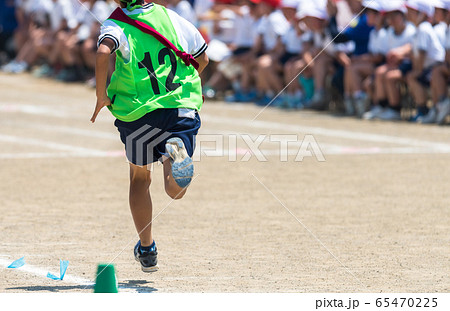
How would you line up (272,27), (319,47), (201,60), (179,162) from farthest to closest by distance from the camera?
(272,27) → (319,47) → (201,60) → (179,162)

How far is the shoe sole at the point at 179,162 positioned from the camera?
6348mm

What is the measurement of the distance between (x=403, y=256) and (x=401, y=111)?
972 cm

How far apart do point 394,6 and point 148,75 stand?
399 inches

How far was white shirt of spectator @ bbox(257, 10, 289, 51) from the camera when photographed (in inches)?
Answer: 739

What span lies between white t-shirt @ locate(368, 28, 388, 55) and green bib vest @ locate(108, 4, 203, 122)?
10.2 metres

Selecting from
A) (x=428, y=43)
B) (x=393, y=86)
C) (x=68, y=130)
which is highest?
(x=428, y=43)

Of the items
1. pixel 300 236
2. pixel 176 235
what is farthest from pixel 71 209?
pixel 300 236

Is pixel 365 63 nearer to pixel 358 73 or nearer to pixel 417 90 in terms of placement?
pixel 358 73

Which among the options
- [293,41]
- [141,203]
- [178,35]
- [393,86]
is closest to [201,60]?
[178,35]

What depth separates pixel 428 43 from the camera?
49.5 feet

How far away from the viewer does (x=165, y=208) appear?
9.46m

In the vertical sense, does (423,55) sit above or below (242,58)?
above

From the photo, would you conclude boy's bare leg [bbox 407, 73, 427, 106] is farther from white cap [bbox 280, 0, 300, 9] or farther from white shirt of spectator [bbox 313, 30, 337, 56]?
white cap [bbox 280, 0, 300, 9]

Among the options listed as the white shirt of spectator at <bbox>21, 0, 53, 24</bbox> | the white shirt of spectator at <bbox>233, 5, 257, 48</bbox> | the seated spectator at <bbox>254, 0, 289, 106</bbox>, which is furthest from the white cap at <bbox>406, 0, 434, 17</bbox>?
the white shirt of spectator at <bbox>21, 0, 53, 24</bbox>
